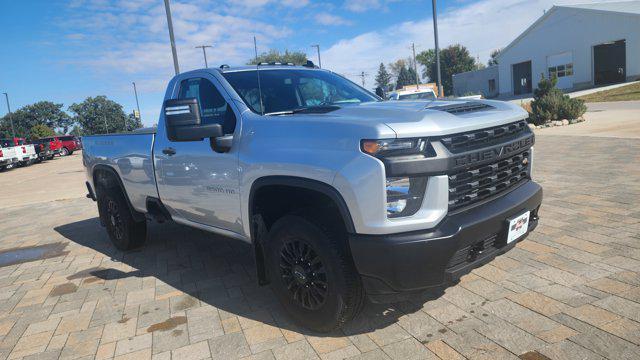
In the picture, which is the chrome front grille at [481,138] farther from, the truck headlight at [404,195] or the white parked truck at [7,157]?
the white parked truck at [7,157]

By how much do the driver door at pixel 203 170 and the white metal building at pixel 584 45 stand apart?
39.6 meters

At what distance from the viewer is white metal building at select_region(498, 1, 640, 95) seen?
1371 inches

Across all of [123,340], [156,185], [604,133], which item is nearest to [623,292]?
[123,340]

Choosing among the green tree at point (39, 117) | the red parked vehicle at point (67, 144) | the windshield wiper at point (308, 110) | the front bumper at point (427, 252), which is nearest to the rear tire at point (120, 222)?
the windshield wiper at point (308, 110)

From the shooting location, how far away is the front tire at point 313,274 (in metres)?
2.76

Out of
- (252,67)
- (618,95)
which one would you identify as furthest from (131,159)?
(618,95)

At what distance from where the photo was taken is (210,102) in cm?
387

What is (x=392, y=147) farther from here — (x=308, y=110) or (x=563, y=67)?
(x=563, y=67)

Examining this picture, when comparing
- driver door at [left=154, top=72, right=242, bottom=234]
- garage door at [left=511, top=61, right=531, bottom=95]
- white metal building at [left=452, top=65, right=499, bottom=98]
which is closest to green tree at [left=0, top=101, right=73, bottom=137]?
white metal building at [left=452, top=65, right=499, bottom=98]

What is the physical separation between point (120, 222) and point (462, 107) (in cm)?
430

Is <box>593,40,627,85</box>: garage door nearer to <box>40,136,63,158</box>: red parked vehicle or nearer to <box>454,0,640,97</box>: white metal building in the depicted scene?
<box>454,0,640,97</box>: white metal building

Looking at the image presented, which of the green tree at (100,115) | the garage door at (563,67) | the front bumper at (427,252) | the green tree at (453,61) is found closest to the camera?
the front bumper at (427,252)

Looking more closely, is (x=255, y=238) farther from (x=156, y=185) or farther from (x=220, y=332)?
(x=156, y=185)

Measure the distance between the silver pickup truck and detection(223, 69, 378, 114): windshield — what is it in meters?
0.02
